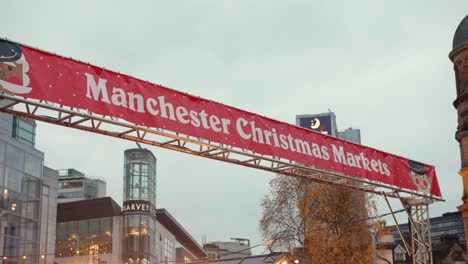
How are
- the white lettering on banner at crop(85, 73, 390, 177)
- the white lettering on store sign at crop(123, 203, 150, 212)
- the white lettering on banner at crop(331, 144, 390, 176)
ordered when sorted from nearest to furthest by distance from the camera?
the white lettering on banner at crop(85, 73, 390, 177), the white lettering on banner at crop(331, 144, 390, 176), the white lettering on store sign at crop(123, 203, 150, 212)

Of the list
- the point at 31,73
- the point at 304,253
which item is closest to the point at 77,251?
the point at 304,253

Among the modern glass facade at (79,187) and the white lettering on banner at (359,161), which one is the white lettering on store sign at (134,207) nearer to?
the modern glass facade at (79,187)

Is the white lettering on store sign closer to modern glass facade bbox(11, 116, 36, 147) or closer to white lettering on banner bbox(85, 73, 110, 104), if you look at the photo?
modern glass facade bbox(11, 116, 36, 147)

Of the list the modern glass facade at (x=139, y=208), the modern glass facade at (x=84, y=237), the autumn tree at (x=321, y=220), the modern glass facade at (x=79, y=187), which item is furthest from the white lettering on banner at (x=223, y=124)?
the modern glass facade at (x=79, y=187)

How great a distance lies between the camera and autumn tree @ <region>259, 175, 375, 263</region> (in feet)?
137

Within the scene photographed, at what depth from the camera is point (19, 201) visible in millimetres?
49375

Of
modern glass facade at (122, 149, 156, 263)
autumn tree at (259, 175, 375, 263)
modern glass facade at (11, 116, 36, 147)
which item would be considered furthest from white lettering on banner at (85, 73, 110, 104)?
modern glass facade at (122, 149, 156, 263)

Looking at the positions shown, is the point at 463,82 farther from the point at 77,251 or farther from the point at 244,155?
the point at 77,251

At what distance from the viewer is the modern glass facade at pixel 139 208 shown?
7431 cm

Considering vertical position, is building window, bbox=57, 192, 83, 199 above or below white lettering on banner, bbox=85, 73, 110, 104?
above

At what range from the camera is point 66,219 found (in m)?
77.9

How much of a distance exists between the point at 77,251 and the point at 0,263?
30879 millimetres

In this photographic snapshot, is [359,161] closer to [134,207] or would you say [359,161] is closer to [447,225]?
[134,207]

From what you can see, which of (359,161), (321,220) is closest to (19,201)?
(321,220)
